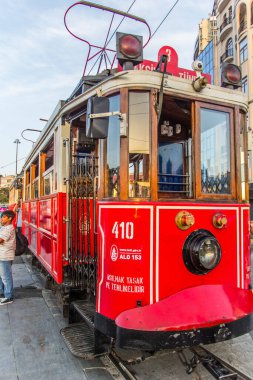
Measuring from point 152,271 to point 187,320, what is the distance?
49cm

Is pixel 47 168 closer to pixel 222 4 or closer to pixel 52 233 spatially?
pixel 52 233

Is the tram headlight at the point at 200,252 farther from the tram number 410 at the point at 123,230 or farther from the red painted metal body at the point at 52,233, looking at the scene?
the red painted metal body at the point at 52,233

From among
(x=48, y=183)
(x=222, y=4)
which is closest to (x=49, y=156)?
(x=48, y=183)

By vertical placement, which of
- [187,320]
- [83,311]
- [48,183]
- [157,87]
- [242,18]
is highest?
[242,18]

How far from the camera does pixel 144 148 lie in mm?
3068

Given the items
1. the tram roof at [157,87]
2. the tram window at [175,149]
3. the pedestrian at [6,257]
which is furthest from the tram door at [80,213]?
the pedestrian at [6,257]

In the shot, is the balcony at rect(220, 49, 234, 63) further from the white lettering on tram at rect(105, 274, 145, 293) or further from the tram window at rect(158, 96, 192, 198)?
the white lettering on tram at rect(105, 274, 145, 293)

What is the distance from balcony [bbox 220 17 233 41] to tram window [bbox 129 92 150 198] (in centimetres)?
2719

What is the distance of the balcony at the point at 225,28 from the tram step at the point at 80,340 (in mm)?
28069

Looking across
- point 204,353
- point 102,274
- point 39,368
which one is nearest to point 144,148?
point 102,274

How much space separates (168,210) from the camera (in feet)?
9.71

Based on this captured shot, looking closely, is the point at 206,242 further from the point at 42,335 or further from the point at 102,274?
the point at 42,335

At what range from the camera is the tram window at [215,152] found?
3289mm

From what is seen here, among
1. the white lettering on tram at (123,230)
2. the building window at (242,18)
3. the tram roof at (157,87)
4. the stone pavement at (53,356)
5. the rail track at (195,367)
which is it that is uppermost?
the building window at (242,18)
